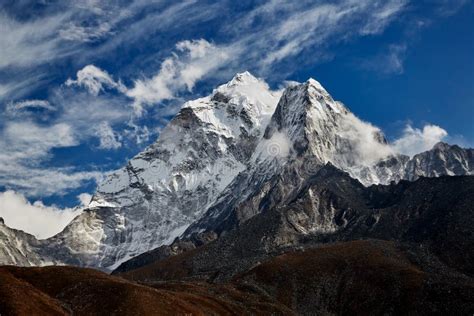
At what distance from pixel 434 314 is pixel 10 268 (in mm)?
97507

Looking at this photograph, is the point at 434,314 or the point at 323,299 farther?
the point at 323,299

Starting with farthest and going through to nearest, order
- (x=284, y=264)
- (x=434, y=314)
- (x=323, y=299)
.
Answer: (x=284, y=264) < (x=323, y=299) < (x=434, y=314)

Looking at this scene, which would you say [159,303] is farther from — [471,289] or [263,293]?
[471,289]

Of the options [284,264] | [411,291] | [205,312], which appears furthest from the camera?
[284,264]

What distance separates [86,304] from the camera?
4464 inches

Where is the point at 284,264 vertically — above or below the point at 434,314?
above

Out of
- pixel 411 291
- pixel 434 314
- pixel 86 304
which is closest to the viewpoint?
pixel 86 304

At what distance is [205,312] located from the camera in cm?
12544

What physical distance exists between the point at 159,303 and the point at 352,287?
7767cm

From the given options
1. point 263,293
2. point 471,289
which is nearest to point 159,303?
point 263,293

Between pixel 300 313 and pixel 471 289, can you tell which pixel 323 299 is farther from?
pixel 471 289

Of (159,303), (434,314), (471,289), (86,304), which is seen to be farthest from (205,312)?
(471,289)

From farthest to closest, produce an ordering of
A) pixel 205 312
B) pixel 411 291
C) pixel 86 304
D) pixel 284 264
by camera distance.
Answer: pixel 284 264 → pixel 411 291 → pixel 205 312 → pixel 86 304

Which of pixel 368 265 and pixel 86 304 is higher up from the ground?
pixel 368 265
